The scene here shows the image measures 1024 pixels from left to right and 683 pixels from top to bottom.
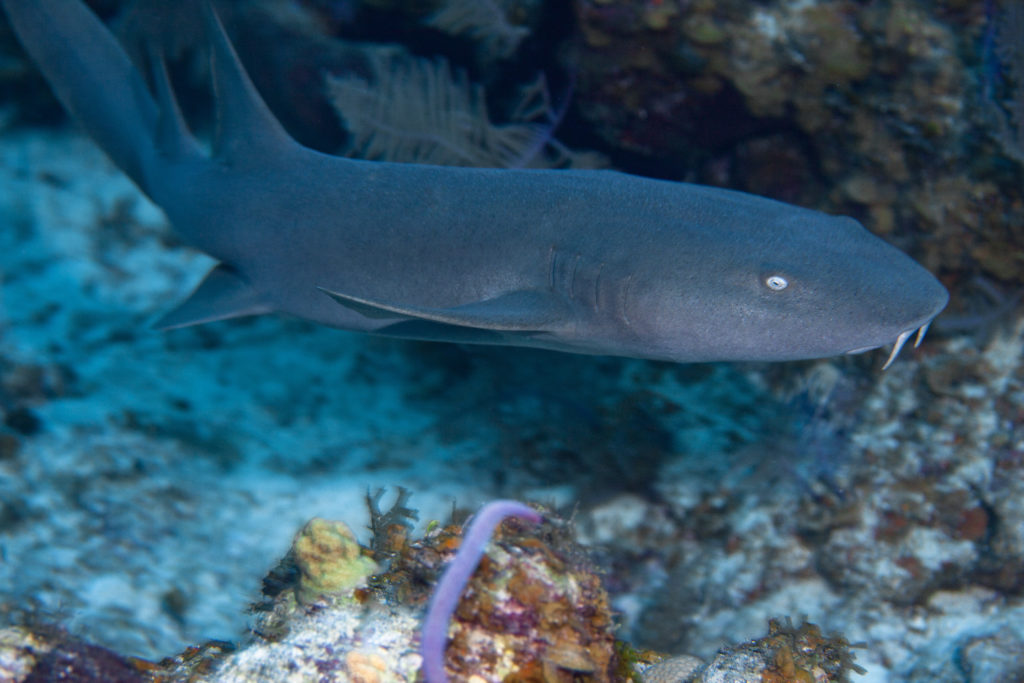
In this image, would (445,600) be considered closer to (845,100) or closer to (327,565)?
(327,565)

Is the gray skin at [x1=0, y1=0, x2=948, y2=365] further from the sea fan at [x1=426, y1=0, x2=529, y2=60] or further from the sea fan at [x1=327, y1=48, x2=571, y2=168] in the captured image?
the sea fan at [x1=426, y1=0, x2=529, y2=60]

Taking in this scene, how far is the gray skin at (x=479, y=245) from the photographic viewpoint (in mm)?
2252

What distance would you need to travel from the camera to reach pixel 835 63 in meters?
3.75

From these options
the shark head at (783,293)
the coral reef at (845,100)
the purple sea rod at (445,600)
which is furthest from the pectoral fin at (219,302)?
the coral reef at (845,100)

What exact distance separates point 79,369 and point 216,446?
1319 mm

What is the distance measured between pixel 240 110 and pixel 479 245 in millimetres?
1497

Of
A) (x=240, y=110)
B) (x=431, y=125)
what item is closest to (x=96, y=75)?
(x=240, y=110)

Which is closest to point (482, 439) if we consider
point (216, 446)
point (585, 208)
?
point (216, 446)

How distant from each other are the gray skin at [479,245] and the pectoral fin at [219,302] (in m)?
0.01

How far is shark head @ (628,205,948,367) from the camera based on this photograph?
214 cm

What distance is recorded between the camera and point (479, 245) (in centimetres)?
264

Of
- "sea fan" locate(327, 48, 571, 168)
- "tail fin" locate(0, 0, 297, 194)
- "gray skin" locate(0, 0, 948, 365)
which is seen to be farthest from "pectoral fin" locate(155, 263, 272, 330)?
"sea fan" locate(327, 48, 571, 168)

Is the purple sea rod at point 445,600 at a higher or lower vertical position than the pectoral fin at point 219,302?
higher

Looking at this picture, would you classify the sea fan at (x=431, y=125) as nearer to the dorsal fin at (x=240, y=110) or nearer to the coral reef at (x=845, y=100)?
the coral reef at (x=845, y=100)
